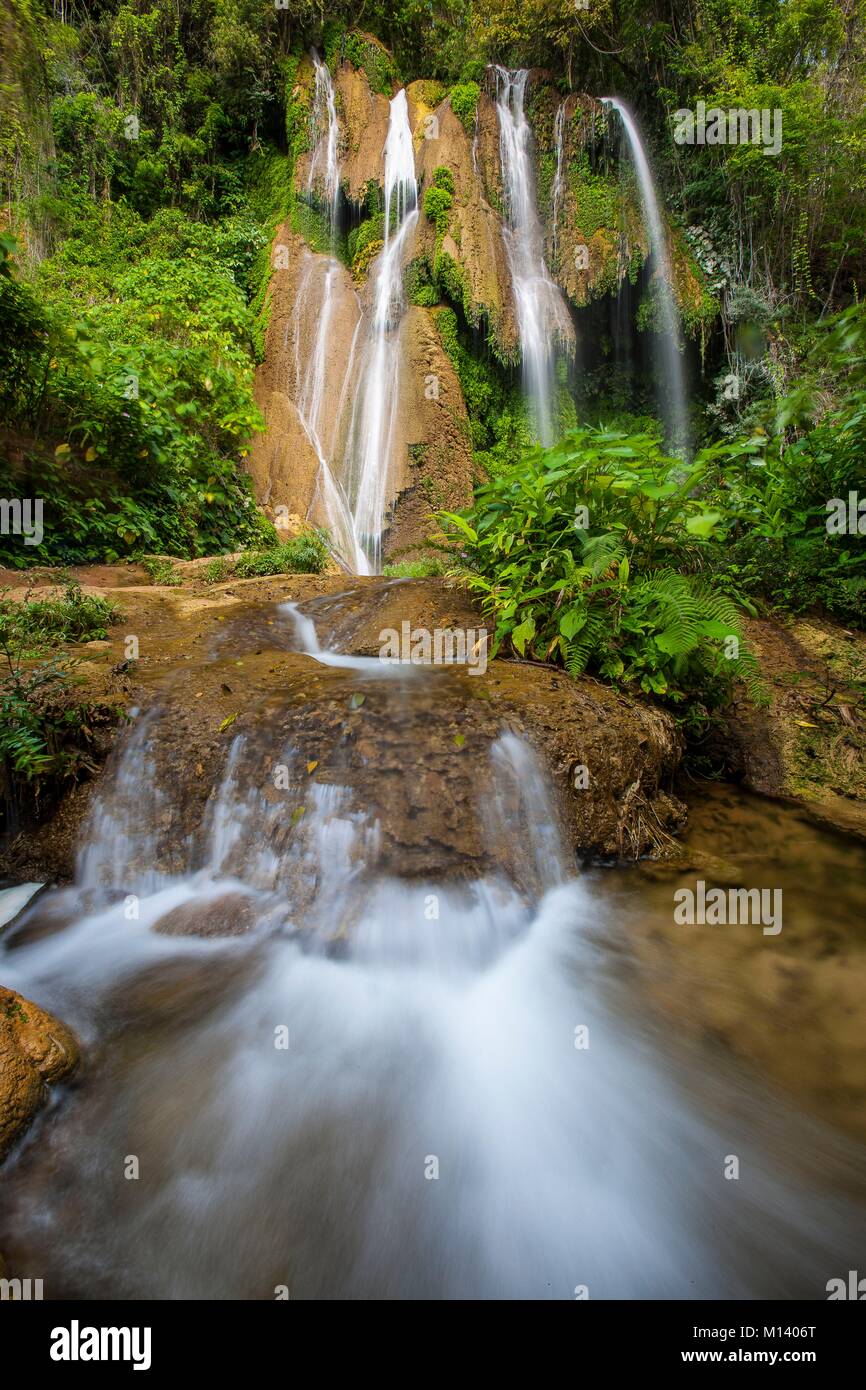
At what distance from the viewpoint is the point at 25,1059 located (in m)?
1.94

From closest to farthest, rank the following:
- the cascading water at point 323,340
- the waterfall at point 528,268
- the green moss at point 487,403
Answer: the cascading water at point 323,340 → the green moss at point 487,403 → the waterfall at point 528,268

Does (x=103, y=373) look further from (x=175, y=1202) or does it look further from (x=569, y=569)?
(x=175, y=1202)

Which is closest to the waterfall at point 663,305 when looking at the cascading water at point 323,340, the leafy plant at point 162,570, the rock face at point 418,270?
the rock face at point 418,270

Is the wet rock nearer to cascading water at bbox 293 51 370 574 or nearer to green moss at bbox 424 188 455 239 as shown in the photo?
cascading water at bbox 293 51 370 574

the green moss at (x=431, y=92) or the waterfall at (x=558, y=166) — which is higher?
the green moss at (x=431, y=92)

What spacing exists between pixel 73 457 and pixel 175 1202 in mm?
7883

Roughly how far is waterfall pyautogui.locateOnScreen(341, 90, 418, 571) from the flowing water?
302 inches

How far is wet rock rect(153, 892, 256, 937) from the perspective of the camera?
293cm

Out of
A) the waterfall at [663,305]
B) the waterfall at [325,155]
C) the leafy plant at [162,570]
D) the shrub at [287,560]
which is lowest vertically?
the leafy plant at [162,570]

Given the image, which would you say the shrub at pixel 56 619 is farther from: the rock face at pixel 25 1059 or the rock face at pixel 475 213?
the rock face at pixel 475 213

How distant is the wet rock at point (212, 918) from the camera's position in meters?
2.93

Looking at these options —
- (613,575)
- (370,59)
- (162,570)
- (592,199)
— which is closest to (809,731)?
(613,575)

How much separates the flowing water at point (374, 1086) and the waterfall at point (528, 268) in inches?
403

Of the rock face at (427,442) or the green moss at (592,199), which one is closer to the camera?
the rock face at (427,442)
